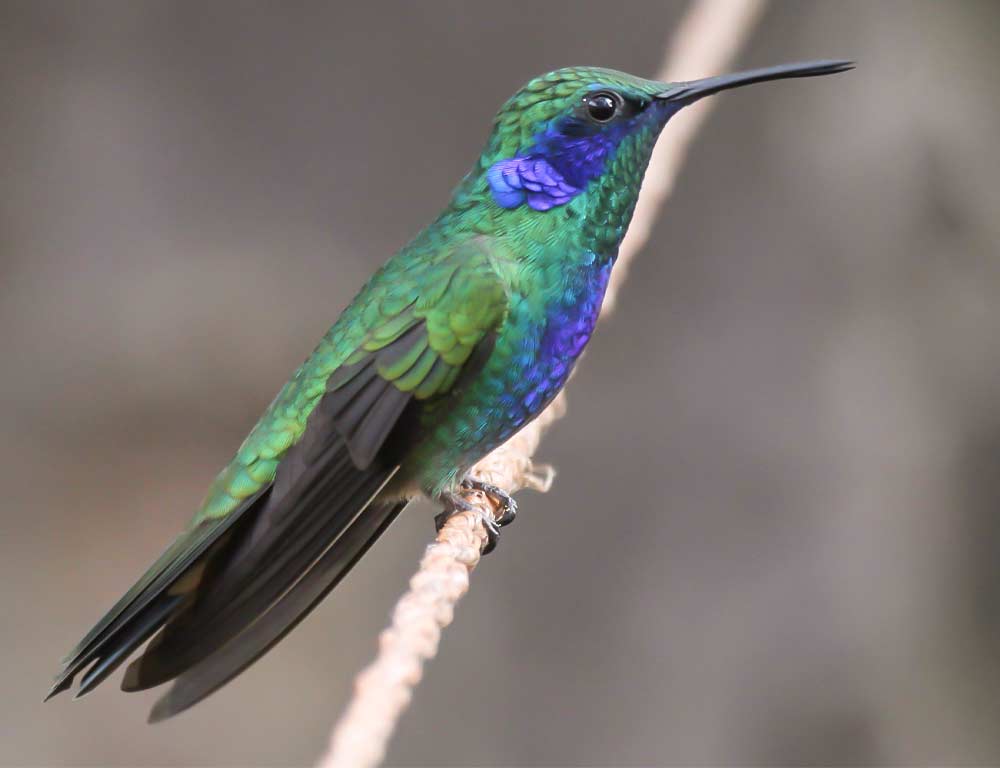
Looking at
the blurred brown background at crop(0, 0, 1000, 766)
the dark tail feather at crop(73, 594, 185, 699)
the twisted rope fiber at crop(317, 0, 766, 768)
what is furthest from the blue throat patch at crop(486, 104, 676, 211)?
the blurred brown background at crop(0, 0, 1000, 766)

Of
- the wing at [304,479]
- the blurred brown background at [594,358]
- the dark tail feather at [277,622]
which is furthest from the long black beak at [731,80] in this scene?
the blurred brown background at [594,358]

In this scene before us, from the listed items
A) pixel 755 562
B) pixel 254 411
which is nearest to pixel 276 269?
pixel 254 411

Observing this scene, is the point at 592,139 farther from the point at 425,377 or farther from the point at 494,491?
the point at 494,491

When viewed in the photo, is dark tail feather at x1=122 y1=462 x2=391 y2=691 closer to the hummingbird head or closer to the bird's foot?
the bird's foot

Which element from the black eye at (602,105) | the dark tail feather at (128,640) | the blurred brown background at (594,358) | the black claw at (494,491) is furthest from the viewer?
the blurred brown background at (594,358)

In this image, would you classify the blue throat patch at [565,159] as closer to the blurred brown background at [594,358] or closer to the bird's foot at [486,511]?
the bird's foot at [486,511]

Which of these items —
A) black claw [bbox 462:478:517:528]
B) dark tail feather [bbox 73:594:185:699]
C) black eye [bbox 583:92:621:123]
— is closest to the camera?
dark tail feather [bbox 73:594:185:699]

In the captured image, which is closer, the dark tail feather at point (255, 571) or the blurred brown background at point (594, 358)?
the dark tail feather at point (255, 571)
